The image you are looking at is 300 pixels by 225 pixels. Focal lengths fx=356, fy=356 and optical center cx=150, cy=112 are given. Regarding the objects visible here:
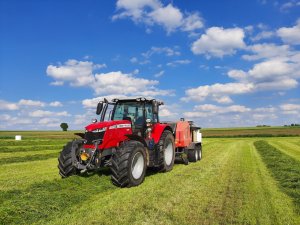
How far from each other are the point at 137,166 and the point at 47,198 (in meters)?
2.84

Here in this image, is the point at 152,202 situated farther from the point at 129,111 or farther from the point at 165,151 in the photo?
the point at 165,151

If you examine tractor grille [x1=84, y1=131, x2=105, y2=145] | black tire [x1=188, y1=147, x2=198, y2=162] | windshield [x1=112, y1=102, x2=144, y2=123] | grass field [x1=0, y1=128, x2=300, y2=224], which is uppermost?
windshield [x1=112, y1=102, x2=144, y2=123]

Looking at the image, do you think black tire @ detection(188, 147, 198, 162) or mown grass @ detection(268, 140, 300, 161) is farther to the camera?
mown grass @ detection(268, 140, 300, 161)

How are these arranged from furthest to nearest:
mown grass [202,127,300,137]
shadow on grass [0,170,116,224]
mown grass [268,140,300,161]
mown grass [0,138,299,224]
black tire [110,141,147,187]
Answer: mown grass [202,127,300,137], mown grass [268,140,300,161], black tire [110,141,147,187], shadow on grass [0,170,116,224], mown grass [0,138,299,224]

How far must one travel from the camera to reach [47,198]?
7.51m

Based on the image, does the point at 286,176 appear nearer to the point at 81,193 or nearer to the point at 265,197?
the point at 265,197

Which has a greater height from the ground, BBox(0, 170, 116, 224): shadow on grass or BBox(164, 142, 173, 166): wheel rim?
BBox(164, 142, 173, 166): wheel rim

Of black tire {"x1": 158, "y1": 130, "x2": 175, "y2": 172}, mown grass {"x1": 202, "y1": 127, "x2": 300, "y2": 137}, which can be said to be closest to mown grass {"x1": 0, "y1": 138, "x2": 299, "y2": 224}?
black tire {"x1": 158, "y1": 130, "x2": 175, "y2": 172}

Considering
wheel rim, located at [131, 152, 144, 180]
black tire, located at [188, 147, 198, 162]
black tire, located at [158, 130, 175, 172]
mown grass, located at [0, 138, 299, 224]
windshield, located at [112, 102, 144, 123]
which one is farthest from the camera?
black tire, located at [188, 147, 198, 162]

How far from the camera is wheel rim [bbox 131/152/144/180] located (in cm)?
938

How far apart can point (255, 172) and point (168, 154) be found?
119 inches

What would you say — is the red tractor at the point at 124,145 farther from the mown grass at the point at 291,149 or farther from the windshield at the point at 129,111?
the mown grass at the point at 291,149

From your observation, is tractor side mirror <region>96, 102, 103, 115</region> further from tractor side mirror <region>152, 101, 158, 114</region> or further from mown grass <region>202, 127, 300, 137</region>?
mown grass <region>202, 127, 300, 137</region>

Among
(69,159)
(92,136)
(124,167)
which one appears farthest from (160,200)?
(69,159)
